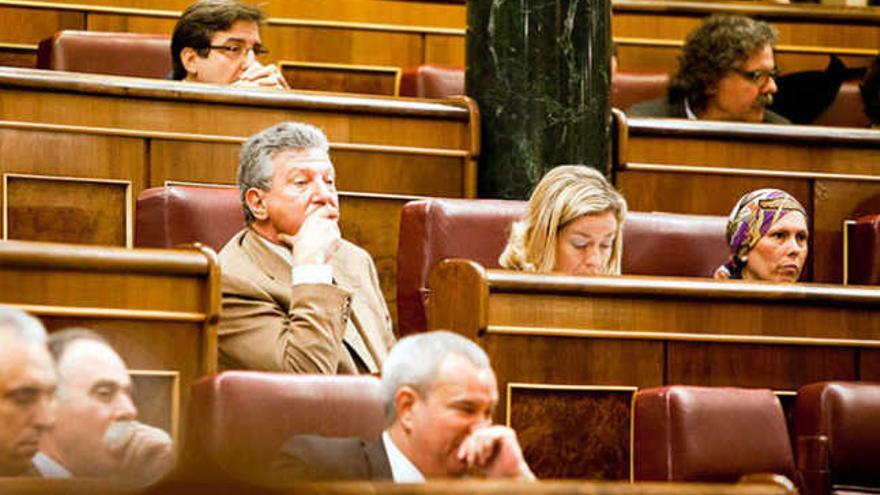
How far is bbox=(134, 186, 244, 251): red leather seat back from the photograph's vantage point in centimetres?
145

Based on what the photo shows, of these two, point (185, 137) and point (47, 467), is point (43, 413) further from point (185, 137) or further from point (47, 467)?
point (185, 137)

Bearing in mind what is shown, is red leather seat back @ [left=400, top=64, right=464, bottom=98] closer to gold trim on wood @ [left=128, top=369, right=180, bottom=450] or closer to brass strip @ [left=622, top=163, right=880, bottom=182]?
brass strip @ [left=622, top=163, right=880, bottom=182]

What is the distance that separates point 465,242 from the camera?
149 centimetres

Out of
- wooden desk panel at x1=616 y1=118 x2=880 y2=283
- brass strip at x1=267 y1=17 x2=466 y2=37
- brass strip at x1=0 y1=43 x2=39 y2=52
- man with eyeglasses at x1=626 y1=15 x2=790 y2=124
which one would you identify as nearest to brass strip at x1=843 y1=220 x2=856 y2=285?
wooden desk panel at x1=616 y1=118 x2=880 y2=283

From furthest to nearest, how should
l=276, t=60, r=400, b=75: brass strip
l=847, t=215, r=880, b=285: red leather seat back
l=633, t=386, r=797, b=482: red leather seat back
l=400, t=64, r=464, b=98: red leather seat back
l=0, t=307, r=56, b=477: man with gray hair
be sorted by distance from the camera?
l=276, t=60, r=400, b=75: brass strip < l=400, t=64, r=464, b=98: red leather seat back < l=847, t=215, r=880, b=285: red leather seat back < l=633, t=386, r=797, b=482: red leather seat back < l=0, t=307, r=56, b=477: man with gray hair

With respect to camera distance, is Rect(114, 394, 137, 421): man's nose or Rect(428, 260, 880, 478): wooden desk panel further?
Rect(428, 260, 880, 478): wooden desk panel

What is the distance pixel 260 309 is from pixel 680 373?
290mm

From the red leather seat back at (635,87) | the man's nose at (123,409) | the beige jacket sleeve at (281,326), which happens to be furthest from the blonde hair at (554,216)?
the red leather seat back at (635,87)

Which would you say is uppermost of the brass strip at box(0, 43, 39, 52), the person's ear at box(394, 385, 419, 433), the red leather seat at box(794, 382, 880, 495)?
the brass strip at box(0, 43, 39, 52)

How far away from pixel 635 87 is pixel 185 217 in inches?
→ 30.0

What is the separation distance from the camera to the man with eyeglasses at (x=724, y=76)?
191 centimetres

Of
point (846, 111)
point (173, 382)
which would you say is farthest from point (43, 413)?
point (846, 111)

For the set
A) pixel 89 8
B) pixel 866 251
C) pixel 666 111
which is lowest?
pixel 866 251

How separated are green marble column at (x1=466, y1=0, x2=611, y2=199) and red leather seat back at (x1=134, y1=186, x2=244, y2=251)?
0.31 metres
